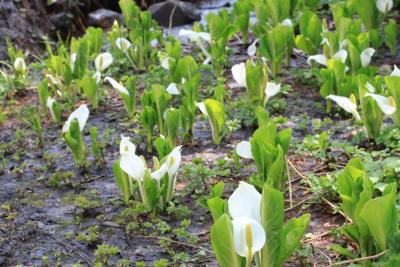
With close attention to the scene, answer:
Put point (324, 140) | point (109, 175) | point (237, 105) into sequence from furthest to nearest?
point (237, 105), point (109, 175), point (324, 140)

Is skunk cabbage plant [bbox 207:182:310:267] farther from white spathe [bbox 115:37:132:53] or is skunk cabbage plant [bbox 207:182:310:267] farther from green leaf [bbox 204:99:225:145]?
white spathe [bbox 115:37:132:53]

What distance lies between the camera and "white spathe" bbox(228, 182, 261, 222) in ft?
5.50

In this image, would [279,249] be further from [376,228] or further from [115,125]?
[115,125]

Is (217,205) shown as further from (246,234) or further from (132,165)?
(132,165)

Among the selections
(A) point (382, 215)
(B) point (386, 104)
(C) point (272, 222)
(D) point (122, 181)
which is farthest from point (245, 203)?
(B) point (386, 104)

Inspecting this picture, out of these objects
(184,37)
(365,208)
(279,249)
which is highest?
(365,208)

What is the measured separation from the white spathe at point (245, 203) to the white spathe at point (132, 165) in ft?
2.21

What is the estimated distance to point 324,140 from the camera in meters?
2.68

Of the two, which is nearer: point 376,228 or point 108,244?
point 376,228

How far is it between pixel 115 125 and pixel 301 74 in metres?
1.31

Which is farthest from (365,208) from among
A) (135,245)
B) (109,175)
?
(109,175)

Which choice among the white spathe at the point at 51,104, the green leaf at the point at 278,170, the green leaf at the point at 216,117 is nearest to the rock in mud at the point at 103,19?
the white spathe at the point at 51,104

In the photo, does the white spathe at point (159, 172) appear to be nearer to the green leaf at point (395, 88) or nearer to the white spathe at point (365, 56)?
the green leaf at point (395, 88)

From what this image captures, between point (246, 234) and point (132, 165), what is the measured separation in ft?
2.70
